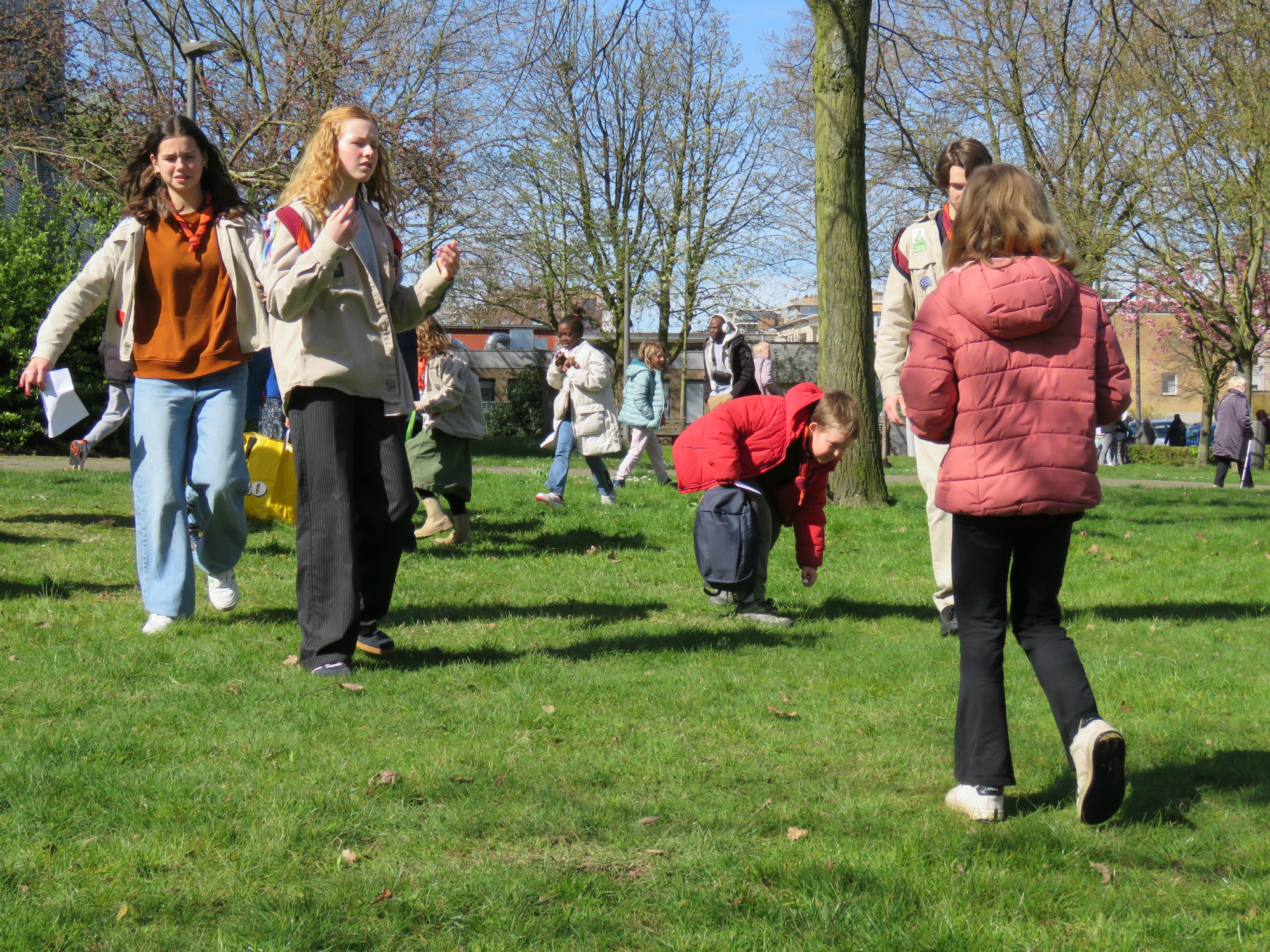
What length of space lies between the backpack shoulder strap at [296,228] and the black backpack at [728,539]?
99.5 inches

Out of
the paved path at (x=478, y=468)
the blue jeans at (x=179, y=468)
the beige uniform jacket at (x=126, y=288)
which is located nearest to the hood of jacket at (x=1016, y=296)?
the beige uniform jacket at (x=126, y=288)

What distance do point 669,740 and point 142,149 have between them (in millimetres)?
3638

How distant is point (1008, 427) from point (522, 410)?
41380 millimetres

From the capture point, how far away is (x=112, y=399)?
31.7 ft

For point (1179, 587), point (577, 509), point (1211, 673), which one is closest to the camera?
point (1211, 673)

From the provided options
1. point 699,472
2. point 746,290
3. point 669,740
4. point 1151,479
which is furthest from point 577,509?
point 746,290

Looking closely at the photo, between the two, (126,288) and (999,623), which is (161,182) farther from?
(999,623)

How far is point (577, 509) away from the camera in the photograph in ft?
35.0

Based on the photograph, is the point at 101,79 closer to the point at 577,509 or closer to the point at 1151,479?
the point at 577,509

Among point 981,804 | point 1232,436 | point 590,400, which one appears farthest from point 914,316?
point 1232,436

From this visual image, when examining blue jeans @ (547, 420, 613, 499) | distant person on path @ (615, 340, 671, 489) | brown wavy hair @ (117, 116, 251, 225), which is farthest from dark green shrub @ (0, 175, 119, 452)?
brown wavy hair @ (117, 116, 251, 225)

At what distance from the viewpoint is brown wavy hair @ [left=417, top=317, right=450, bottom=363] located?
28.3 feet

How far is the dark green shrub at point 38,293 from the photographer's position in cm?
1844

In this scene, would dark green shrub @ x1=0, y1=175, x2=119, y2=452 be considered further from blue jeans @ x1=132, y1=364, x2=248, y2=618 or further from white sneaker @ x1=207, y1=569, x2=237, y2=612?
blue jeans @ x1=132, y1=364, x2=248, y2=618
